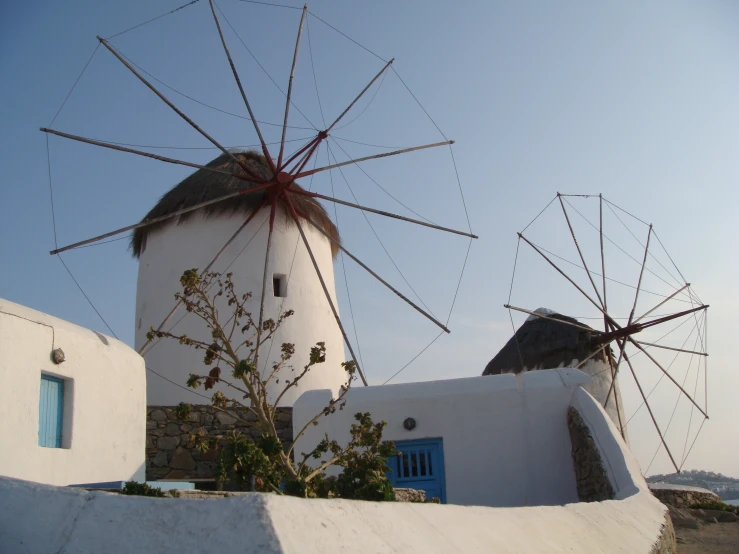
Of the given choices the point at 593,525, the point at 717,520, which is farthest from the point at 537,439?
the point at 593,525

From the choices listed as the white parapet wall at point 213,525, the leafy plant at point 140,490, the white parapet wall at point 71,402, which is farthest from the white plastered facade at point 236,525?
the white parapet wall at point 71,402

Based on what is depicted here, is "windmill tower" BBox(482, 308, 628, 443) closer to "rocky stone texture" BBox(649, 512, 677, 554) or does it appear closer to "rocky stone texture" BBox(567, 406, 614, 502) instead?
"rocky stone texture" BBox(567, 406, 614, 502)

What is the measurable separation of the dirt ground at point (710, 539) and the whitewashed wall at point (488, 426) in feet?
3.99

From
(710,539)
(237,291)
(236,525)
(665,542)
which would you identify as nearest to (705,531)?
(710,539)

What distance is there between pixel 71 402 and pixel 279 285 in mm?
5279

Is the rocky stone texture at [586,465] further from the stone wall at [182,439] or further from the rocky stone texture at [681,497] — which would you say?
the stone wall at [182,439]

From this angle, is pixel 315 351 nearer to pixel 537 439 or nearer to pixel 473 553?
pixel 473 553

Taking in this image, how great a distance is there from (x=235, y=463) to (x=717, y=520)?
272 inches

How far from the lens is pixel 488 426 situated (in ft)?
29.5

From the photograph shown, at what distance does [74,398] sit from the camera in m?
6.64

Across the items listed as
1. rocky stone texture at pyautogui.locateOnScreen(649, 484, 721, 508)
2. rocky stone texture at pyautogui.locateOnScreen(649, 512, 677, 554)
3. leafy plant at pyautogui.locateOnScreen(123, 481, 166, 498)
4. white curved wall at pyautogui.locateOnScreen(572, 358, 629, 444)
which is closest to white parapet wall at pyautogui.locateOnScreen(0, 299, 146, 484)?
leafy plant at pyautogui.locateOnScreen(123, 481, 166, 498)

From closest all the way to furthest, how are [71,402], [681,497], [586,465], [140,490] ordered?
[140,490], [71,402], [586,465], [681,497]

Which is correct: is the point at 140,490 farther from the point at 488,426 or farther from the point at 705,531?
the point at 705,531

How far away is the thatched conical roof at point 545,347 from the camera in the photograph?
48.1 feet
